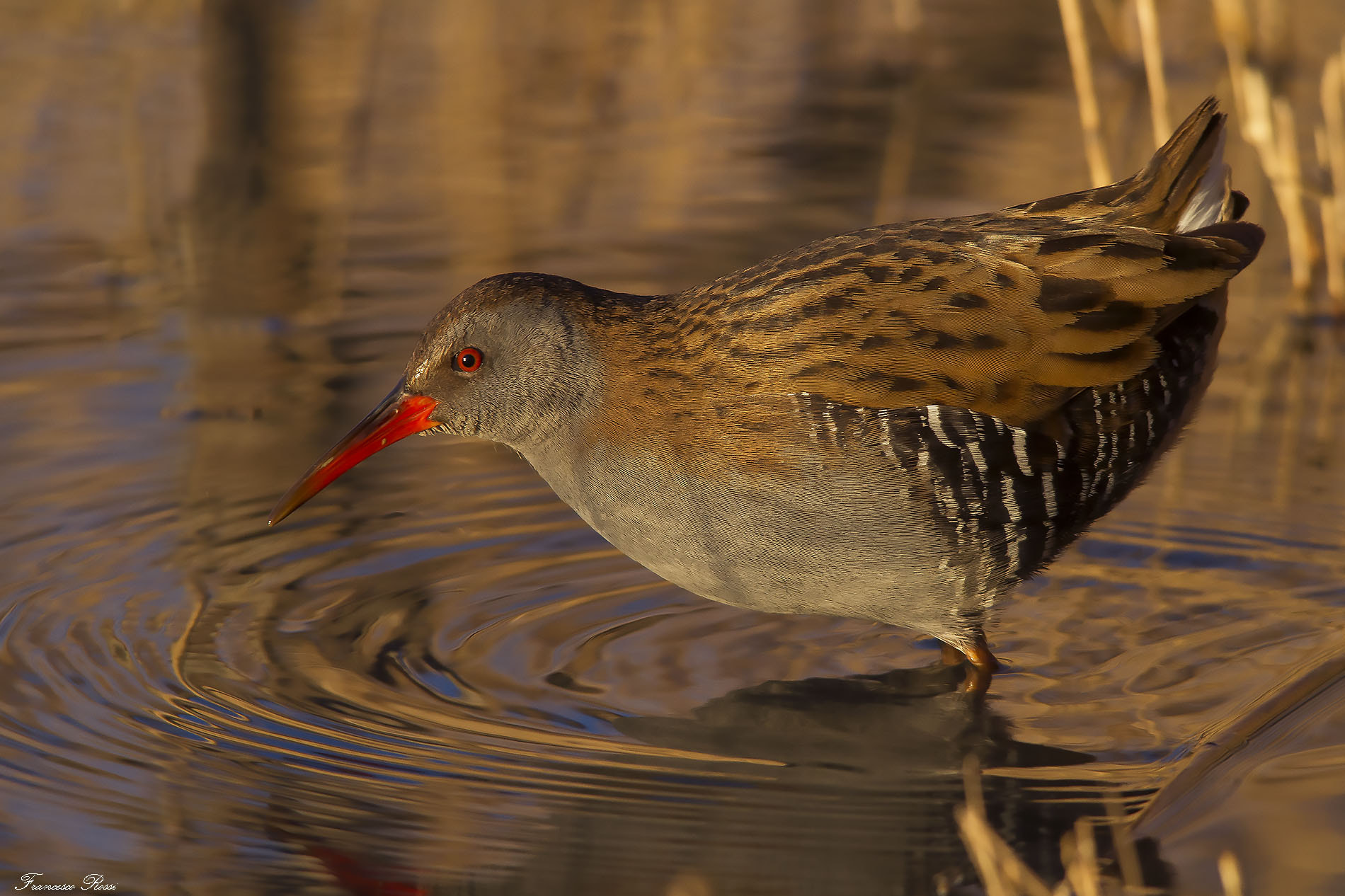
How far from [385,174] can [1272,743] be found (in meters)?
5.38

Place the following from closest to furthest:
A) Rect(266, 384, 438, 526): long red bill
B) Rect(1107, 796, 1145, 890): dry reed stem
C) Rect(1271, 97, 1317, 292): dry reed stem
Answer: Rect(1107, 796, 1145, 890): dry reed stem → Rect(266, 384, 438, 526): long red bill → Rect(1271, 97, 1317, 292): dry reed stem

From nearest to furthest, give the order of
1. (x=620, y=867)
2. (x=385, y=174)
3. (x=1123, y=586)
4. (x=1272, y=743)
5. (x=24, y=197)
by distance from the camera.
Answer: (x=620, y=867), (x=1272, y=743), (x=1123, y=586), (x=24, y=197), (x=385, y=174)

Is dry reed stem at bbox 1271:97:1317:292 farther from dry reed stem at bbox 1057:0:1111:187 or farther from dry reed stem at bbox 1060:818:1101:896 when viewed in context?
dry reed stem at bbox 1060:818:1101:896

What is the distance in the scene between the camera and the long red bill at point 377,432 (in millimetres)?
4543

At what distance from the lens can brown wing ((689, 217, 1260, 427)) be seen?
4.15 m

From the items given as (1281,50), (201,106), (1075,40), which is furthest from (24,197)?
(1281,50)

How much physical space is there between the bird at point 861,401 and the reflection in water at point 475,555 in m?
0.40

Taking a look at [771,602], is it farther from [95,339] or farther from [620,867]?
[95,339]

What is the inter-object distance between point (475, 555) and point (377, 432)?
72 cm

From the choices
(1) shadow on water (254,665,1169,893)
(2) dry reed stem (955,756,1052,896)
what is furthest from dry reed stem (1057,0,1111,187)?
(2) dry reed stem (955,756,1052,896)

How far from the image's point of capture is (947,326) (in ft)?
13.8

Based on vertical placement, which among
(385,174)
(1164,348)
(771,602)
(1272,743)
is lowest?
(1272,743)

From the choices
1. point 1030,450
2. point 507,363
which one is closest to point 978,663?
point 1030,450

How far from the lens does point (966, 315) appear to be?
4.24 metres
